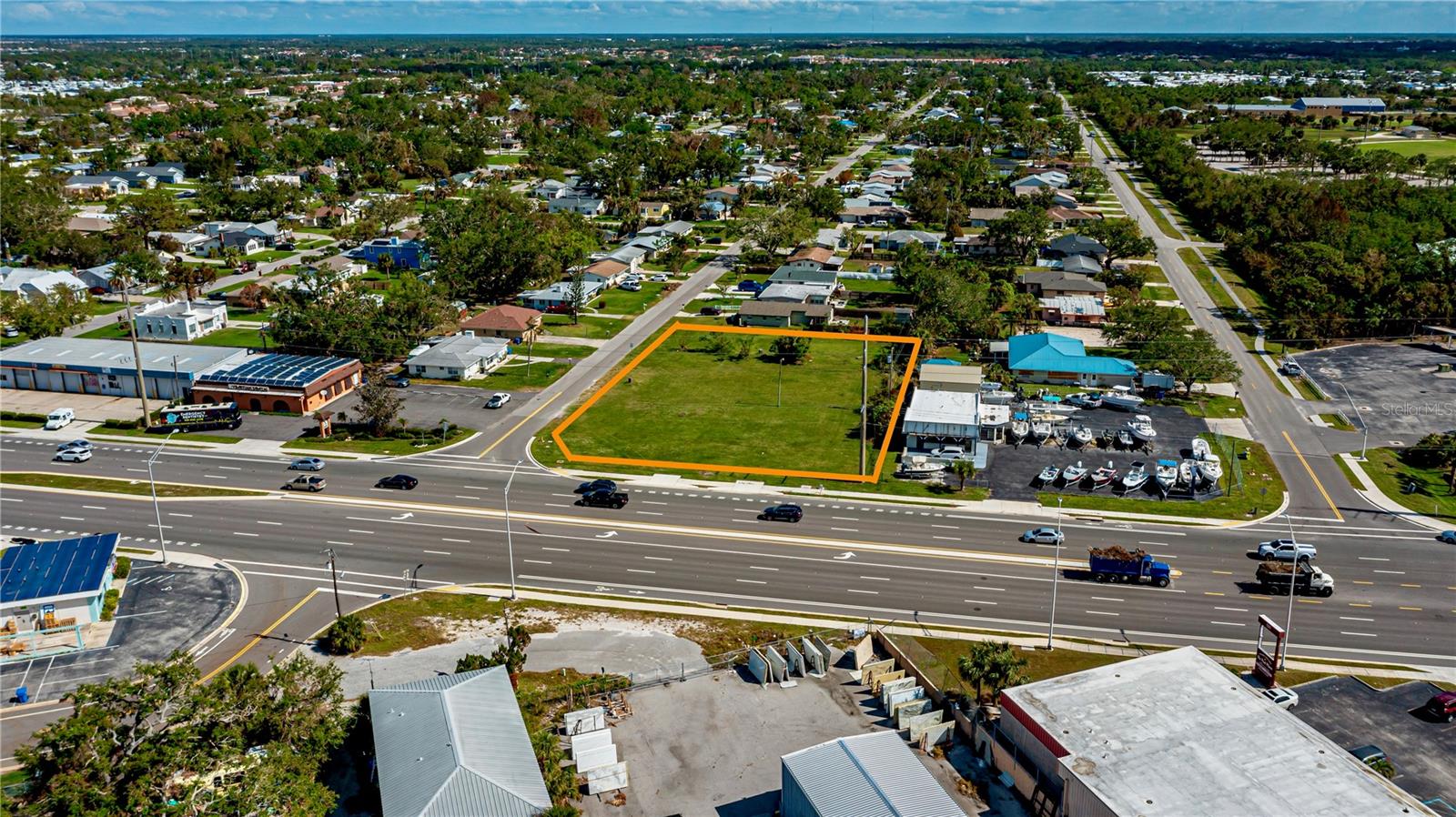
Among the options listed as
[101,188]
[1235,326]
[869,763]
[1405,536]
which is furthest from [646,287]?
[101,188]

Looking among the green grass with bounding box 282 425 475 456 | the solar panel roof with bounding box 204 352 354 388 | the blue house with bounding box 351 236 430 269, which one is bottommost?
the green grass with bounding box 282 425 475 456

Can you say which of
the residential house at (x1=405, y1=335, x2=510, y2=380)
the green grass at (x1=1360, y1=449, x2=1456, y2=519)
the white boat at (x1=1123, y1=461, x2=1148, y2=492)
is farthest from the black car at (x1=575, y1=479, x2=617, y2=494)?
the green grass at (x1=1360, y1=449, x2=1456, y2=519)

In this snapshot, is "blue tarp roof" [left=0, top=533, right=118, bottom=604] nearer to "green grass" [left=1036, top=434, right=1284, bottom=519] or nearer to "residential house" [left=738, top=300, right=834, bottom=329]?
"green grass" [left=1036, top=434, right=1284, bottom=519]

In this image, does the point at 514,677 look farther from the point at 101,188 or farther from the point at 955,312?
the point at 101,188

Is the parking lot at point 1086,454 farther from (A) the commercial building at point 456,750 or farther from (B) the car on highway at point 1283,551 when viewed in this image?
(A) the commercial building at point 456,750

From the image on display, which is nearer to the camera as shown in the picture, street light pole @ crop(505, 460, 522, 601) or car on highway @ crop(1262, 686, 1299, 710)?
car on highway @ crop(1262, 686, 1299, 710)

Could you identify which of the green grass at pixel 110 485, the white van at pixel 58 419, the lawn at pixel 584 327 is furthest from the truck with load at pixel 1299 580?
the white van at pixel 58 419

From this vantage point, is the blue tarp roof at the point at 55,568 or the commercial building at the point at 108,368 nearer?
the blue tarp roof at the point at 55,568
